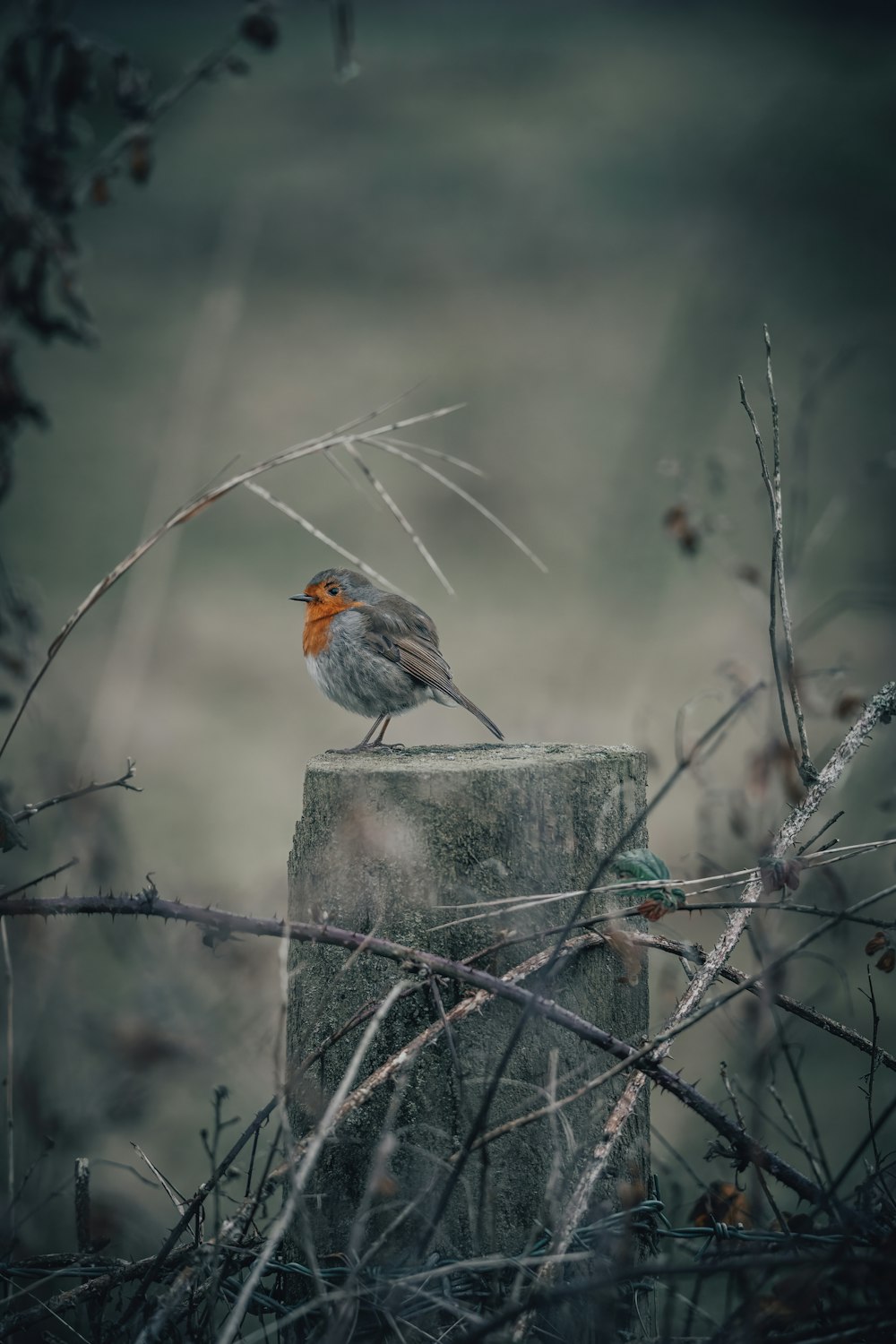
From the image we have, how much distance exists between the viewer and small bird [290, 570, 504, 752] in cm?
314

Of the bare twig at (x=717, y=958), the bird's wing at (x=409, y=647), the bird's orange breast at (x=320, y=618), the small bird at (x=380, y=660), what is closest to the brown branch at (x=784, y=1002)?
the bare twig at (x=717, y=958)

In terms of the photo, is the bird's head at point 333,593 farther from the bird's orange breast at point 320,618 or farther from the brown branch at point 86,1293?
the brown branch at point 86,1293

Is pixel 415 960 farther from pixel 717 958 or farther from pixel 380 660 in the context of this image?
pixel 380 660

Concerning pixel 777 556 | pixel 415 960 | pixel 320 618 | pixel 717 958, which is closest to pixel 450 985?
pixel 415 960

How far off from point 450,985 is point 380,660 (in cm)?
175

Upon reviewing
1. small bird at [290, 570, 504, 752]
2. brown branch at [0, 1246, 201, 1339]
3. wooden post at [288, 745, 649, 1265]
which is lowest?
brown branch at [0, 1246, 201, 1339]

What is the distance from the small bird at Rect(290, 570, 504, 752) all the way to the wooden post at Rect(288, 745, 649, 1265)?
4.98ft

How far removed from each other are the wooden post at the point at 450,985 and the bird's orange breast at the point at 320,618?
176 centimetres

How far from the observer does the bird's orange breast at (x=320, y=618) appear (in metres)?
3.30

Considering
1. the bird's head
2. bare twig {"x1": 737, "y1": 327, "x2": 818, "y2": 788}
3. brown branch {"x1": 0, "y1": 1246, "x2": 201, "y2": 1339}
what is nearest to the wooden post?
brown branch {"x1": 0, "y1": 1246, "x2": 201, "y2": 1339}

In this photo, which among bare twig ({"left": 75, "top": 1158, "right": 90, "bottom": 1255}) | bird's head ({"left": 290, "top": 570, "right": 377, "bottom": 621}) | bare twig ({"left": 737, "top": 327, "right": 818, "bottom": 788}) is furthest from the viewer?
bird's head ({"left": 290, "top": 570, "right": 377, "bottom": 621})

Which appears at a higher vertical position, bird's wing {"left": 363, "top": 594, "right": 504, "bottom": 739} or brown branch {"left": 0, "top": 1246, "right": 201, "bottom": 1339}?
bird's wing {"left": 363, "top": 594, "right": 504, "bottom": 739}

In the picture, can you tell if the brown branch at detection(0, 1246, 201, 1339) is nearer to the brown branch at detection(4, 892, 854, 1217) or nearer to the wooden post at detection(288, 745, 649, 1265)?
the wooden post at detection(288, 745, 649, 1265)

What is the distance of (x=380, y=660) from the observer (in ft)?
10.3
